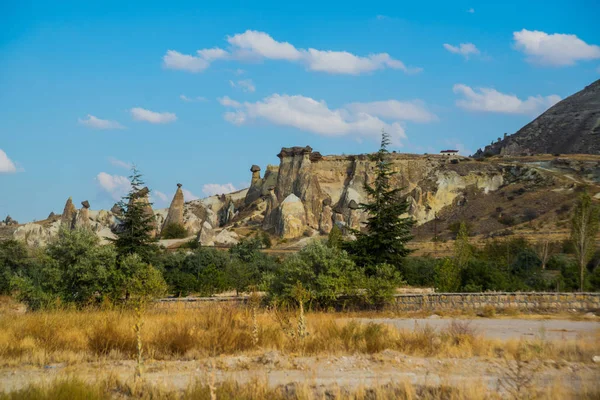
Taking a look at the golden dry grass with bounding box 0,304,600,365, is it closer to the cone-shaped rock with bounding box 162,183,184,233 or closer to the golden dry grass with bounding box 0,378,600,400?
the golden dry grass with bounding box 0,378,600,400

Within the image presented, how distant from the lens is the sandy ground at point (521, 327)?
12.3 meters

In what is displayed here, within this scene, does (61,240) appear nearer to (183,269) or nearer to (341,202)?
(183,269)

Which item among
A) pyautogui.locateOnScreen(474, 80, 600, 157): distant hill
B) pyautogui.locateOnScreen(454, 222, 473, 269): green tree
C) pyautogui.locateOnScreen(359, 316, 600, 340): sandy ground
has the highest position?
pyautogui.locateOnScreen(474, 80, 600, 157): distant hill

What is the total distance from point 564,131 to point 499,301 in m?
104

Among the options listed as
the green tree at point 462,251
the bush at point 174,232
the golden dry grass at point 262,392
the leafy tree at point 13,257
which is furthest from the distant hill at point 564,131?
the golden dry grass at point 262,392

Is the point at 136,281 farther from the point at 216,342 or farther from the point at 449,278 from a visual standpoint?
the point at 449,278

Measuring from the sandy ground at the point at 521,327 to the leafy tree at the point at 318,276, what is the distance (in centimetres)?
252

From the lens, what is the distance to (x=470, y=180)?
251 feet

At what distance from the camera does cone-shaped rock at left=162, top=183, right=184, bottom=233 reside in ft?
241

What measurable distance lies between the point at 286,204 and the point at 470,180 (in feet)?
89.9

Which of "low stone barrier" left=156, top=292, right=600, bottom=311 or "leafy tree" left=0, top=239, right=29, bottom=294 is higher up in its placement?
"leafy tree" left=0, top=239, right=29, bottom=294

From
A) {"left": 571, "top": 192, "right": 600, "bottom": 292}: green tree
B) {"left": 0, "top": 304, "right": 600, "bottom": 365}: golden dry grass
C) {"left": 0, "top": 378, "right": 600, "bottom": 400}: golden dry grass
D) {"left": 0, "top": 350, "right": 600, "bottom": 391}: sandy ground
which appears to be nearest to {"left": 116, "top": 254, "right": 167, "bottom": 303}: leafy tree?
{"left": 0, "top": 304, "right": 600, "bottom": 365}: golden dry grass

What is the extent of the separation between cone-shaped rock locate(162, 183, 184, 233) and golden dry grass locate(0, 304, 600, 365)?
63.3 meters

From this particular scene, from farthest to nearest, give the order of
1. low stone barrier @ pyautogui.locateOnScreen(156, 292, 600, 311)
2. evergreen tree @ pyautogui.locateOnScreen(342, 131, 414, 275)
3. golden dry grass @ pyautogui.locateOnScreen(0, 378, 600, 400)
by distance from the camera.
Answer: evergreen tree @ pyautogui.locateOnScreen(342, 131, 414, 275), low stone barrier @ pyautogui.locateOnScreen(156, 292, 600, 311), golden dry grass @ pyautogui.locateOnScreen(0, 378, 600, 400)
